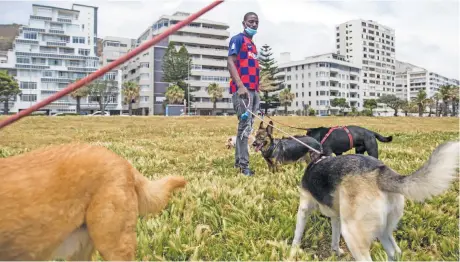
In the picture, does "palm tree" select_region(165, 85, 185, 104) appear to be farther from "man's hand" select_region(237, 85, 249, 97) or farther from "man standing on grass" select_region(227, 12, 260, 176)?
"man's hand" select_region(237, 85, 249, 97)

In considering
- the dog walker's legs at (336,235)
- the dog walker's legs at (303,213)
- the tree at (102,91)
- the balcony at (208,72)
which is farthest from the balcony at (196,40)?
the dog walker's legs at (336,235)

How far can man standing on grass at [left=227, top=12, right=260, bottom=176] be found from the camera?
21.2 feet

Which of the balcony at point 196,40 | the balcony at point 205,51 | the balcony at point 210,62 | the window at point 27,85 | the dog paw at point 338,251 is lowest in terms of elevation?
the dog paw at point 338,251

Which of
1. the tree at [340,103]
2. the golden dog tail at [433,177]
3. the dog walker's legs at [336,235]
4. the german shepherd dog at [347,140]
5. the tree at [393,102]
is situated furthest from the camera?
the tree at [393,102]

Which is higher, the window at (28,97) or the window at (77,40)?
the window at (77,40)

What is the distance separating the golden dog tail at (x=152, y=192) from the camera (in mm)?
2523

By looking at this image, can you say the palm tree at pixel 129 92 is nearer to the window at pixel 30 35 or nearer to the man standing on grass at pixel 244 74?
the window at pixel 30 35

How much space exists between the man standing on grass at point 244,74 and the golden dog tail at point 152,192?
382cm

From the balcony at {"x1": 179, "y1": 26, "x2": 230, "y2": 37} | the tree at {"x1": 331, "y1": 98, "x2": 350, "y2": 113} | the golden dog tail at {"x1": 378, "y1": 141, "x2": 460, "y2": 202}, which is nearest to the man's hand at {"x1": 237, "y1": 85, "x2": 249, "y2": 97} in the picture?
the golden dog tail at {"x1": 378, "y1": 141, "x2": 460, "y2": 202}

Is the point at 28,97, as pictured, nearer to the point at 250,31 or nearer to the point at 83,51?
A: the point at 83,51

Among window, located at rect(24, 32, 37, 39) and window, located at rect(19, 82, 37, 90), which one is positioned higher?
window, located at rect(24, 32, 37, 39)

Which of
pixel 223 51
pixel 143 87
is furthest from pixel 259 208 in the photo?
pixel 223 51

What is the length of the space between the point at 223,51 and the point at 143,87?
26.8 metres

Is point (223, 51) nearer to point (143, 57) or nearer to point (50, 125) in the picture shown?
point (143, 57)
